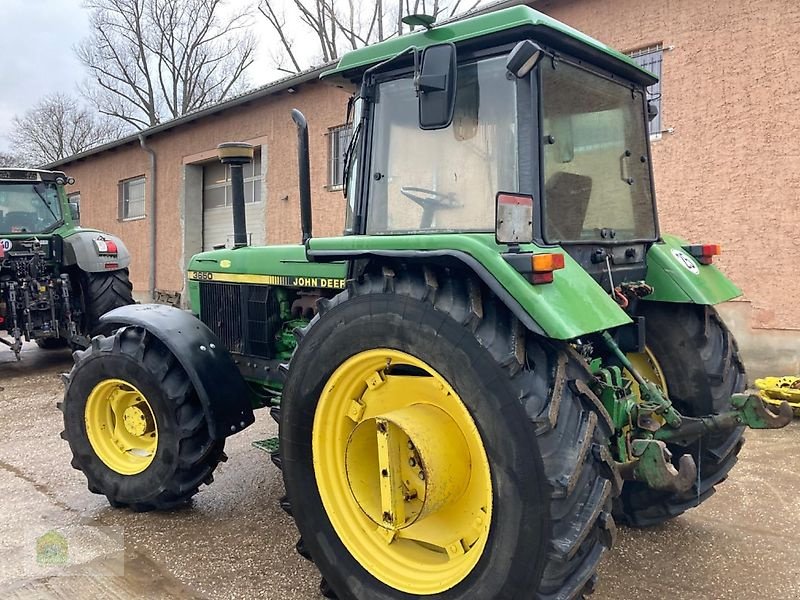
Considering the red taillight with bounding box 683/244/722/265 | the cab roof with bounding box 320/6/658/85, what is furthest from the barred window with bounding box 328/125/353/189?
the red taillight with bounding box 683/244/722/265

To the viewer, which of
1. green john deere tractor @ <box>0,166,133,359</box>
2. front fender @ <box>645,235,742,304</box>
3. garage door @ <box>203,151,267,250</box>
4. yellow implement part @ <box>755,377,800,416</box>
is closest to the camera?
front fender @ <box>645,235,742,304</box>

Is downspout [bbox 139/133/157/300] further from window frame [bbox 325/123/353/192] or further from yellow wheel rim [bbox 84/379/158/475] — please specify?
yellow wheel rim [bbox 84/379/158/475]

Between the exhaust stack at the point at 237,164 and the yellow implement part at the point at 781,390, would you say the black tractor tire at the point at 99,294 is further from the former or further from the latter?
the yellow implement part at the point at 781,390

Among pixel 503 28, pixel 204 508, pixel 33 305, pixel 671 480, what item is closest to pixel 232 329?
pixel 204 508

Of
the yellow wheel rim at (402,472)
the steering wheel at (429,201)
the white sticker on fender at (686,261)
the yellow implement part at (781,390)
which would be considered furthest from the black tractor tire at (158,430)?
the yellow implement part at (781,390)

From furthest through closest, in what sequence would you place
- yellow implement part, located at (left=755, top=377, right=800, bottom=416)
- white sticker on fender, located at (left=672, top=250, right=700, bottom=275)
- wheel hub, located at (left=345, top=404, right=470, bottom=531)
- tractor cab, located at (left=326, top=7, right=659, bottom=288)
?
yellow implement part, located at (left=755, top=377, right=800, bottom=416)
white sticker on fender, located at (left=672, top=250, right=700, bottom=275)
tractor cab, located at (left=326, top=7, right=659, bottom=288)
wheel hub, located at (left=345, top=404, right=470, bottom=531)

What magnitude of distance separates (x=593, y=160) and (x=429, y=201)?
83 cm

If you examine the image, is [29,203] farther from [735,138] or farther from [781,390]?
[781,390]

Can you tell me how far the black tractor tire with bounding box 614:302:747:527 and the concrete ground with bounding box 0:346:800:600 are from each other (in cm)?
19

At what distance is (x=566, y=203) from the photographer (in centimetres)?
282

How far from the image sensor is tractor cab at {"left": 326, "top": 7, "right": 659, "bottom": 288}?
260 cm

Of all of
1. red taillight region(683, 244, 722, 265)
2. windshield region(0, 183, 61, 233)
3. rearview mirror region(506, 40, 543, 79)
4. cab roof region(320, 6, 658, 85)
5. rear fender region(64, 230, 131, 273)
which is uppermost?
windshield region(0, 183, 61, 233)

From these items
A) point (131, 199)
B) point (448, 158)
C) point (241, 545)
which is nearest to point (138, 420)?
point (241, 545)

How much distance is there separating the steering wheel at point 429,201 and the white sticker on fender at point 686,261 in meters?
1.30
